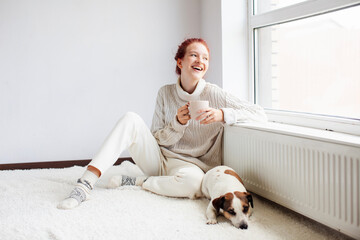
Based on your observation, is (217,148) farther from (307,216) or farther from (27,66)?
(27,66)

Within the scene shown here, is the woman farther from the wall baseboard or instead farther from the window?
the wall baseboard

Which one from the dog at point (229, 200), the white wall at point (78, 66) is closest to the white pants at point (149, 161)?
the dog at point (229, 200)

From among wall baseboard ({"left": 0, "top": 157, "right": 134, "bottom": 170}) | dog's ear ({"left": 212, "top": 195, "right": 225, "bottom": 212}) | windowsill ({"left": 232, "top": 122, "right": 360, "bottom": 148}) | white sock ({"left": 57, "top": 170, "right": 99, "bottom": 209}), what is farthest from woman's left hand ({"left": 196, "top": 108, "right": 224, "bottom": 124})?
A: wall baseboard ({"left": 0, "top": 157, "right": 134, "bottom": 170})

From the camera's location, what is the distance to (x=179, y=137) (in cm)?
220

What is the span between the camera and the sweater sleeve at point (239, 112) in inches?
83.2

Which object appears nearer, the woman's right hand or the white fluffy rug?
the white fluffy rug

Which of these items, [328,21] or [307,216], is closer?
[307,216]

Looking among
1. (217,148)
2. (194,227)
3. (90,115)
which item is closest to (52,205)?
(194,227)

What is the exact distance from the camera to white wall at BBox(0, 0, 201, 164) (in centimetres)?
292

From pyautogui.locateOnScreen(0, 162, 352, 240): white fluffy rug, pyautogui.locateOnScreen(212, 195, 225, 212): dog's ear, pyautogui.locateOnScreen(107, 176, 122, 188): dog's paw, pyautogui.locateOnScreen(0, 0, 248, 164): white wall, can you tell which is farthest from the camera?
pyautogui.locateOnScreen(0, 0, 248, 164): white wall

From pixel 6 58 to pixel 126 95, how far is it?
37.7 inches

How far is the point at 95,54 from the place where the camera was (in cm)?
304

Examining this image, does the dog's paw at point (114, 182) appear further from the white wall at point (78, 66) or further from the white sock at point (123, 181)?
the white wall at point (78, 66)

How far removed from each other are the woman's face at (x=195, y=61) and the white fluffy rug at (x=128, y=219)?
72 centimetres
